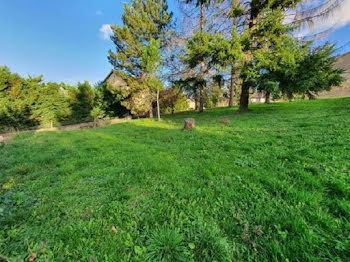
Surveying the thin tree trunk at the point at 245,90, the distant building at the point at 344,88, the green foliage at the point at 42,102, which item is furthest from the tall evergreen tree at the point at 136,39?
the distant building at the point at 344,88

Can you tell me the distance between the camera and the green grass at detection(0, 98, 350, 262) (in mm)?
1368

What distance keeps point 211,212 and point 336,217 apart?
1160mm

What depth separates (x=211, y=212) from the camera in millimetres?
1791

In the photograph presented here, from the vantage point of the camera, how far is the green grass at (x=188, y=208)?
4.49 ft

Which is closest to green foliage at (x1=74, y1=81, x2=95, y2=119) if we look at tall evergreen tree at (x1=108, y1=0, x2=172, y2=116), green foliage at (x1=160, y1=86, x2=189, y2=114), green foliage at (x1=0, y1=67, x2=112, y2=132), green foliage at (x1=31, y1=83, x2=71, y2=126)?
green foliage at (x1=0, y1=67, x2=112, y2=132)

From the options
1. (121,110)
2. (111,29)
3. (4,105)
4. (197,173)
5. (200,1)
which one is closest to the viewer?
(197,173)

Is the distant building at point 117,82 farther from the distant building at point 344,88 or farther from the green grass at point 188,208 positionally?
the distant building at point 344,88

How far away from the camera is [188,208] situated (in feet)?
6.11

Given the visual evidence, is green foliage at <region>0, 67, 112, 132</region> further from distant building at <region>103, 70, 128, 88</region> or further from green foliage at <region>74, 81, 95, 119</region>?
distant building at <region>103, 70, 128, 88</region>

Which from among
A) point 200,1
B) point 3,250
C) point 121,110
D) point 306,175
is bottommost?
point 3,250

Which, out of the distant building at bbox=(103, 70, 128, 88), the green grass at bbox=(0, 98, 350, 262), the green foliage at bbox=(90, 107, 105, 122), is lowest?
the green grass at bbox=(0, 98, 350, 262)

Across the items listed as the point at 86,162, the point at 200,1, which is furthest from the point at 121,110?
the point at 86,162

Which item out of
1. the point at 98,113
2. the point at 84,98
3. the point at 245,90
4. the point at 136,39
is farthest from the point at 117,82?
the point at 245,90

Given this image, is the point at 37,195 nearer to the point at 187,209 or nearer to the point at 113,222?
the point at 113,222
